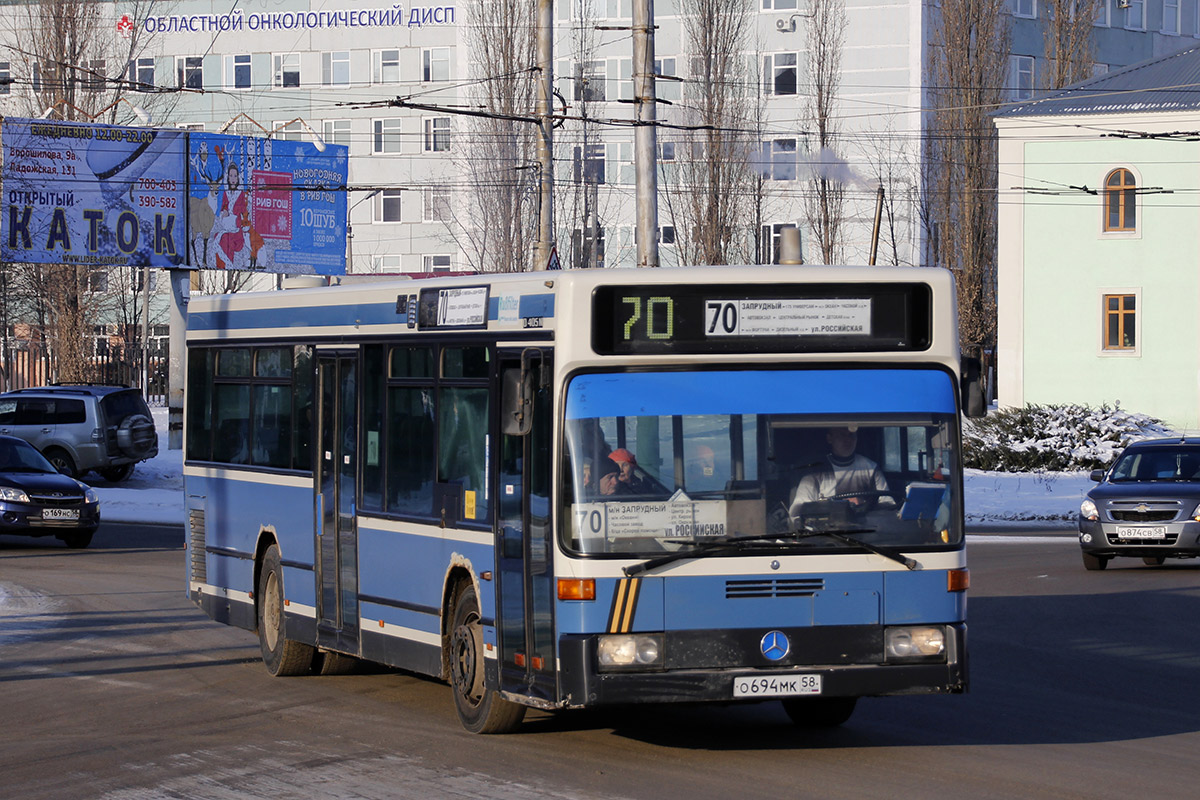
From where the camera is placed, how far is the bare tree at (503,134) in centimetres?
5859

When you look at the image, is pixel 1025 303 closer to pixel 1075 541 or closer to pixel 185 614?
pixel 1075 541

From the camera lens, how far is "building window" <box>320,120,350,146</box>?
7569 centimetres

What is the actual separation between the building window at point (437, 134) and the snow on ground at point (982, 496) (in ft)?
113

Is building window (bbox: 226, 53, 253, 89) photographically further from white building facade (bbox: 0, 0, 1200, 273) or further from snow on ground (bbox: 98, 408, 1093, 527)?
snow on ground (bbox: 98, 408, 1093, 527)

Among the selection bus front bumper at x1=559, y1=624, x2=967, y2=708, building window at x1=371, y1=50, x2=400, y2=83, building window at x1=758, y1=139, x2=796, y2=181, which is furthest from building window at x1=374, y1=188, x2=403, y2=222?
bus front bumper at x1=559, y1=624, x2=967, y2=708

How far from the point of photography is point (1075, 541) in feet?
88.1

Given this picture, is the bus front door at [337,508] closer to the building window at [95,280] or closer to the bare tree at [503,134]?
the building window at [95,280]

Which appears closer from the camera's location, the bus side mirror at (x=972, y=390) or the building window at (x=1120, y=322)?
the bus side mirror at (x=972, y=390)

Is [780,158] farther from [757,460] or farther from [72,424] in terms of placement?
[757,460]

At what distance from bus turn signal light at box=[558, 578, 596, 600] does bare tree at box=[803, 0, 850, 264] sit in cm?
5062

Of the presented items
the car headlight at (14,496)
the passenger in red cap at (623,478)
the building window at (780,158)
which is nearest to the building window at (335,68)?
the building window at (780,158)

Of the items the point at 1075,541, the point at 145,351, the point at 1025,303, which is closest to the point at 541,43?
the point at 1075,541

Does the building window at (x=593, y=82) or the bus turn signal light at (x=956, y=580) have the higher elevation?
the building window at (x=593, y=82)

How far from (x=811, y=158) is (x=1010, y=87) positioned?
11231 millimetres
